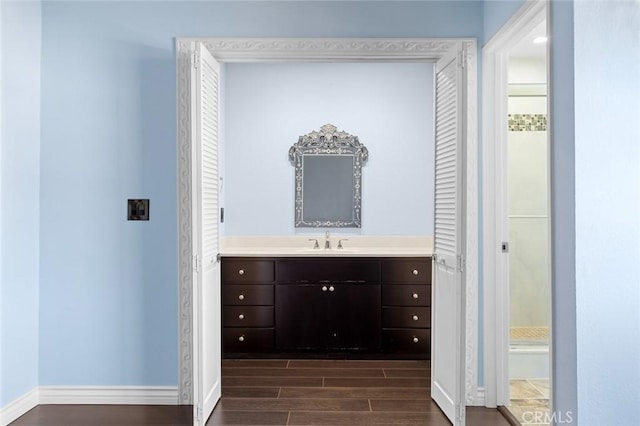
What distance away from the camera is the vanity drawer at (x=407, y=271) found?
3.92 meters

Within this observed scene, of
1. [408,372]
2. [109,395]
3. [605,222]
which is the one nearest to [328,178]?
[408,372]

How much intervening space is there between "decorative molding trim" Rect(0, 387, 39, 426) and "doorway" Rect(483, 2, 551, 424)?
2.61 metres

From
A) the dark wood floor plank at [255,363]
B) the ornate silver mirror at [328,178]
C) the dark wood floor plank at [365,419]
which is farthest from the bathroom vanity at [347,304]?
the dark wood floor plank at [365,419]

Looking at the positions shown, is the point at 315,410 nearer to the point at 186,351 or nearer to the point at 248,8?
the point at 186,351

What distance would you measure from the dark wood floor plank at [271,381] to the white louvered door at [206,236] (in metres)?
0.31

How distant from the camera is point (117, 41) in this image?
295cm

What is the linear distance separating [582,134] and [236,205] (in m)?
3.11

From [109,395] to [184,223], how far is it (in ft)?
3.61

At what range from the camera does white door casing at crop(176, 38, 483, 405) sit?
291 centimetres

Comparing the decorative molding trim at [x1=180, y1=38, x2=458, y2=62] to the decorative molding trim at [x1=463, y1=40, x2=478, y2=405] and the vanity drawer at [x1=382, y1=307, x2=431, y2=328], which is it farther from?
the vanity drawer at [x1=382, y1=307, x2=431, y2=328]

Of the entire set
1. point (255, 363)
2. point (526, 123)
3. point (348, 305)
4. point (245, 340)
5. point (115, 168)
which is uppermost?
point (526, 123)

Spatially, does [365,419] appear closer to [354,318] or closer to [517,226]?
[354,318]

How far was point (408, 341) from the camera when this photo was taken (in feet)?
12.8

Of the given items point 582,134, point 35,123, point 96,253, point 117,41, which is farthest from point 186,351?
point 582,134
